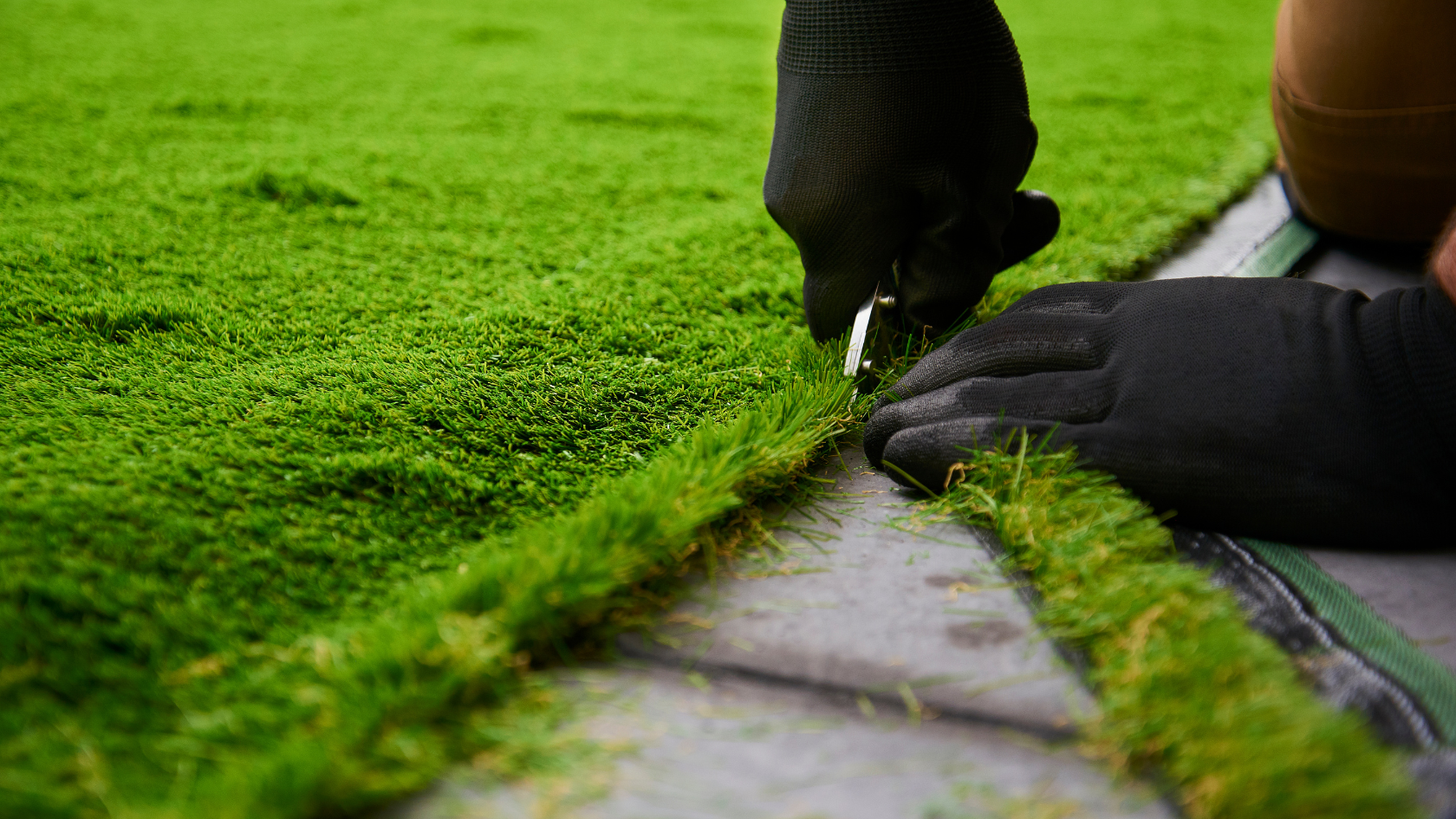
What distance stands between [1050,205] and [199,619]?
50.3 inches

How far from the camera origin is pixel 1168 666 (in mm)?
713

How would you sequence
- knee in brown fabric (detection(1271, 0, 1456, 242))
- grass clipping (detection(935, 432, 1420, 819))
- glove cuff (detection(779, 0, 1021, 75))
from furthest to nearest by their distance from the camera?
knee in brown fabric (detection(1271, 0, 1456, 242))
glove cuff (detection(779, 0, 1021, 75))
grass clipping (detection(935, 432, 1420, 819))

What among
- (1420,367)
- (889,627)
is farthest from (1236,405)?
(889,627)

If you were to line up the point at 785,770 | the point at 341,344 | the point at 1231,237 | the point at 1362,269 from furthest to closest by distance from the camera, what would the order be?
the point at 1231,237 → the point at 1362,269 → the point at 341,344 → the point at 785,770

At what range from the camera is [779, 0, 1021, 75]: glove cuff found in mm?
1176

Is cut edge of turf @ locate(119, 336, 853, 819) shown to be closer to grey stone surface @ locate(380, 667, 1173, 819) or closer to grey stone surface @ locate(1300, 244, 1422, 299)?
grey stone surface @ locate(380, 667, 1173, 819)

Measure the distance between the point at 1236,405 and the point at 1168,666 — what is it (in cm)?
38

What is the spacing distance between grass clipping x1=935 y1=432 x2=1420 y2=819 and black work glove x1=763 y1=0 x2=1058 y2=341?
1.25 feet

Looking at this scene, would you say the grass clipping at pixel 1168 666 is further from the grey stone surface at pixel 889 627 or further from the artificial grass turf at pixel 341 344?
the artificial grass turf at pixel 341 344

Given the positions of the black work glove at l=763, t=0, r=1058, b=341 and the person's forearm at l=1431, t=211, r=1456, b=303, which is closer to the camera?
the person's forearm at l=1431, t=211, r=1456, b=303

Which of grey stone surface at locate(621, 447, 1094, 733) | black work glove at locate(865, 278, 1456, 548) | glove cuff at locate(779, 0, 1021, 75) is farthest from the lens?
glove cuff at locate(779, 0, 1021, 75)

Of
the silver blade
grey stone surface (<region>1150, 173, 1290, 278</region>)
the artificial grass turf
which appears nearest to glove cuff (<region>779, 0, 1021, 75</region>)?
the silver blade

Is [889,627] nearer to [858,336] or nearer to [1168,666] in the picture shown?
[1168,666]

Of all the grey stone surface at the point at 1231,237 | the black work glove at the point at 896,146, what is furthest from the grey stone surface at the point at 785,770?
the grey stone surface at the point at 1231,237
